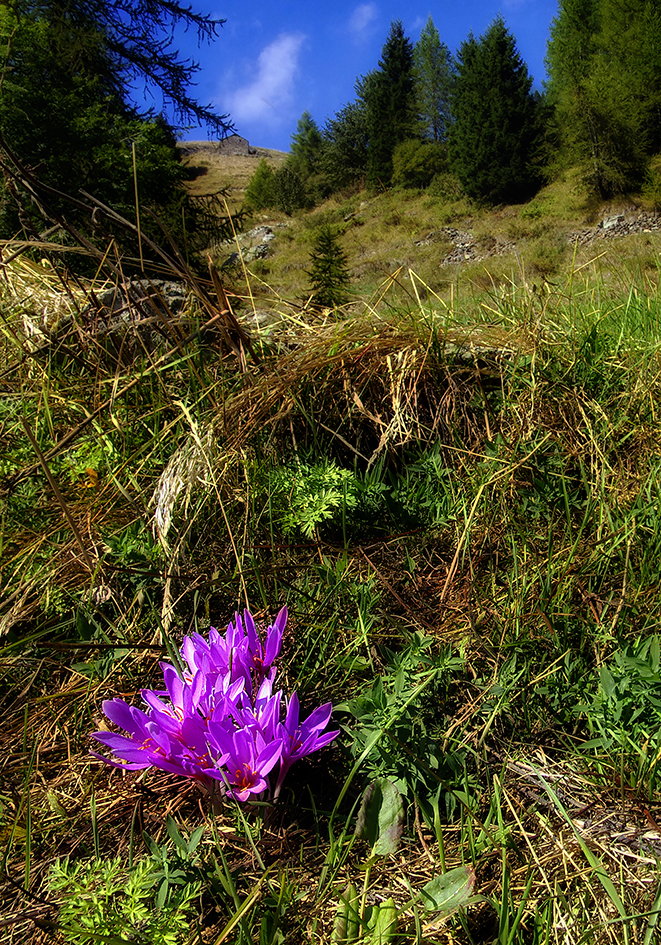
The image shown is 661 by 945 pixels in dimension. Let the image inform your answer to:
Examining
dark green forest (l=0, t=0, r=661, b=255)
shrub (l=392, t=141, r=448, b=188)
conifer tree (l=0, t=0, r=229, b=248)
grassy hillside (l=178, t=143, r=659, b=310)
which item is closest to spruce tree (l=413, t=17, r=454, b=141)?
dark green forest (l=0, t=0, r=661, b=255)

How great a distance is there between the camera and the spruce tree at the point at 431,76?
153ft

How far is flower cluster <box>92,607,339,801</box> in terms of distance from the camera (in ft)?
3.19

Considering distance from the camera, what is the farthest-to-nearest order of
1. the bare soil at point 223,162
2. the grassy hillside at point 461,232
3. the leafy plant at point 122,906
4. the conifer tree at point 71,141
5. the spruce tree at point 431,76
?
the bare soil at point 223,162
the spruce tree at point 431,76
the grassy hillside at point 461,232
the conifer tree at point 71,141
the leafy plant at point 122,906

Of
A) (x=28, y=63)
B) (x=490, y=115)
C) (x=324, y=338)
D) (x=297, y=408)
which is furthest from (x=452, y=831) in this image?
(x=490, y=115)

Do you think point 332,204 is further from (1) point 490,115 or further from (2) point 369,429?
(2) point 369,429

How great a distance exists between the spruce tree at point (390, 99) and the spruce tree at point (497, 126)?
7075 mm

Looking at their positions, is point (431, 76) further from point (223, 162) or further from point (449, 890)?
point (449, 890)

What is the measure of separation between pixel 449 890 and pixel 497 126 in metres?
36.3

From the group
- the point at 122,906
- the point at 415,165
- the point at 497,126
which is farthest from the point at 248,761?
the point at 415,165

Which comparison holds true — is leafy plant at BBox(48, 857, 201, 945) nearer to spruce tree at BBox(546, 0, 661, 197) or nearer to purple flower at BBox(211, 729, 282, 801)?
purple flower at BBox(211, 729, 282, 801)

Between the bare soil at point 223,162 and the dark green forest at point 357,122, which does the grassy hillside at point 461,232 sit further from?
the bare soil at point 223,162

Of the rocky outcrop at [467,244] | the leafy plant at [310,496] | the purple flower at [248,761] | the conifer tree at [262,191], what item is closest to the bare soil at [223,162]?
the conifer tree at [262,191]

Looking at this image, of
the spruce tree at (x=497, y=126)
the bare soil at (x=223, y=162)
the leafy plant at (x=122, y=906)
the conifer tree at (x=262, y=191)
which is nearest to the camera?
the leafy plant at (x=122, y=906)

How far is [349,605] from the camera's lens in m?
1.45
